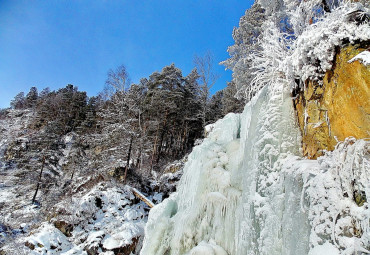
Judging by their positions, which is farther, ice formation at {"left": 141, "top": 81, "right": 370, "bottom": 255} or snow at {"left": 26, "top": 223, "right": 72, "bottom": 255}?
snow at {"left": 26, "top": 223, "right": 72, "bottom": 255}

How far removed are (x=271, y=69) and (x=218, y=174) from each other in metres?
2.08

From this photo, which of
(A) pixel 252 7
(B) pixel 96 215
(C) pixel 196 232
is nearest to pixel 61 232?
(B) pixel 96 215

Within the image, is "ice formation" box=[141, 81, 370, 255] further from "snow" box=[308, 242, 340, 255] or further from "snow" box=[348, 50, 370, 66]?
"snow" box=[348, 50, 370, 66]

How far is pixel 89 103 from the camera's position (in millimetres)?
34594

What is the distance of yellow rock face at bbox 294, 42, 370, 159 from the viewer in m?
1.87

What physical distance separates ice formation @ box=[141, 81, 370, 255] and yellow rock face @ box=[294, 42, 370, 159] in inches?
6.4

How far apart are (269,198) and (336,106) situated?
48.2 inches

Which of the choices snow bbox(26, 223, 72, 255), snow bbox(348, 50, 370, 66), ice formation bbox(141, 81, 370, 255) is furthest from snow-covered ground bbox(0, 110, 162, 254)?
snow bbox(348, 50, 370, 66)

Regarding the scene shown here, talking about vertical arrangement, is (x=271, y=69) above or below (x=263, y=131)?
above

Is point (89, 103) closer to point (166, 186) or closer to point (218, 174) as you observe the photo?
point (166, 186)

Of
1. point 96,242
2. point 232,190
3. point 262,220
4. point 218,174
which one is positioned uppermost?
point 218,174

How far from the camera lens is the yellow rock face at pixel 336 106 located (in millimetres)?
1869

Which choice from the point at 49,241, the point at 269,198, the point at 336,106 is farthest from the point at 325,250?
the point at 49,241

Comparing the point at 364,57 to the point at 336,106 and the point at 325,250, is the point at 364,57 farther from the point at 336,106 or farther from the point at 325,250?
the point at 325,250
